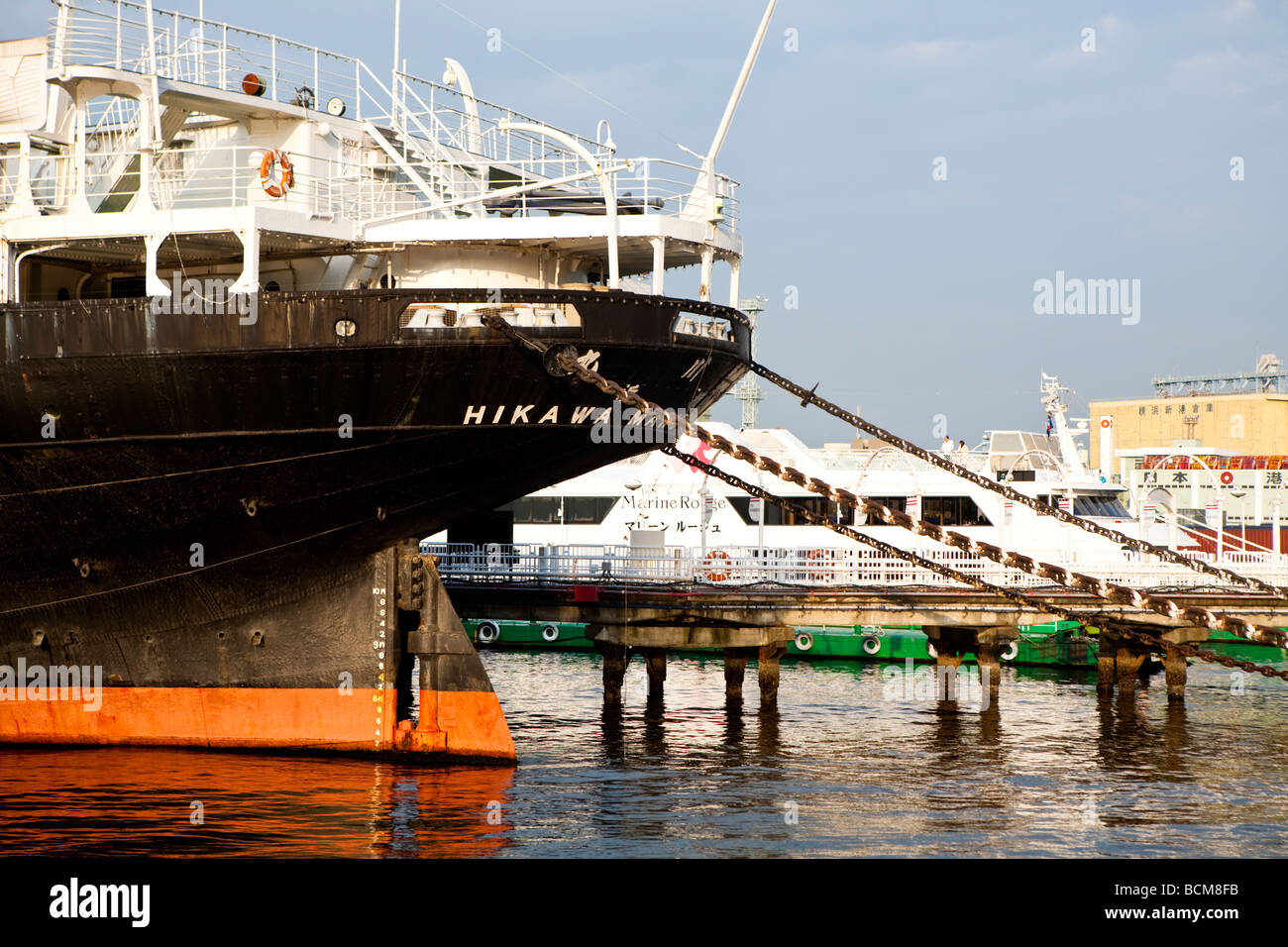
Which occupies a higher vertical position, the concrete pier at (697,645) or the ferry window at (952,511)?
the ferry window at (952,511)

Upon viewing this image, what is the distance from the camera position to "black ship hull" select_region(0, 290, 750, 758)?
18656 mm

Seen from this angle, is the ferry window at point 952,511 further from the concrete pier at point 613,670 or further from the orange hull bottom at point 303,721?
→ the orange hull bottom at point 303,721

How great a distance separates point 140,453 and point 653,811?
8.56 meters

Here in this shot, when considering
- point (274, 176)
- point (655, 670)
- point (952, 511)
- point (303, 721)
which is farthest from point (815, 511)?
point (274, 176)

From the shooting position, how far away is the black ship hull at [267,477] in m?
18.7

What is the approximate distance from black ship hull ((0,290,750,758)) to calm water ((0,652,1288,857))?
3.91ft

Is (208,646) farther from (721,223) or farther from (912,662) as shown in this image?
(912,662)

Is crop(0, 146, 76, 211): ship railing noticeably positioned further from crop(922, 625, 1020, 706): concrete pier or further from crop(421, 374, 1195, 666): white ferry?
crop(922, 625, 1020, 706): concrete pier

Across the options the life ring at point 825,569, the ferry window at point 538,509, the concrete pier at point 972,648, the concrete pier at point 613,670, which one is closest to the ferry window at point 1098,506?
the life ring at point 825,569

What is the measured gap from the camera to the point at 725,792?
2030 centimetres

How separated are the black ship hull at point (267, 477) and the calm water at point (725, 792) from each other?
3.91 feet

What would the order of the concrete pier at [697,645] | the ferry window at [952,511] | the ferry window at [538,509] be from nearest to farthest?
the concrete pier at [697,645]
the ferry window at [952,511]
the ferry window at [538,509]

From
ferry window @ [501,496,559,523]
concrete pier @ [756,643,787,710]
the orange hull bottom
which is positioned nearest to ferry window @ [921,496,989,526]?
ferry window @ [501,496,559,523]
